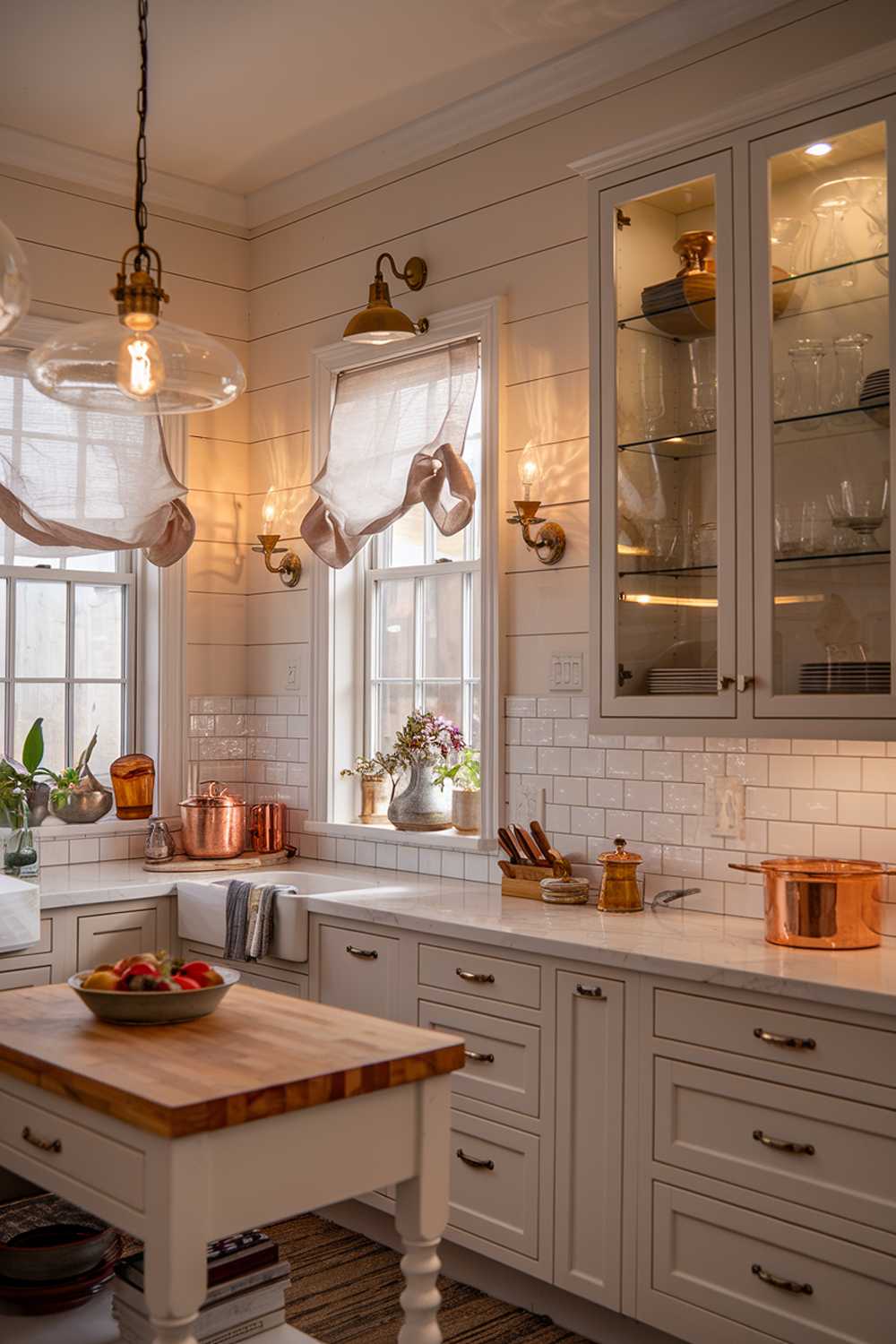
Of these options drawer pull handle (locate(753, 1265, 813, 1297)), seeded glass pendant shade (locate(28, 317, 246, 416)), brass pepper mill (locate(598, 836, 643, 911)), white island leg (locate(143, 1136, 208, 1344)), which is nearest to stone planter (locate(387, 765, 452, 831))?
brass pepper mill (locate(598, 836, 643, 911))

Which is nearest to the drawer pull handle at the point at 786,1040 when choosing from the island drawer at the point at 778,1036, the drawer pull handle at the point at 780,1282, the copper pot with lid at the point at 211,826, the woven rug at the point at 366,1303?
the island drawer at the point at 778,1036

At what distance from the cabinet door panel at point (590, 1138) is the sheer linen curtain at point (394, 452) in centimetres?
176

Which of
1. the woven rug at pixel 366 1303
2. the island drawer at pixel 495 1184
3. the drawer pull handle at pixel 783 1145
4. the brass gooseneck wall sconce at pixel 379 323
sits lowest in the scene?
the woven rug at pixel 366 1303

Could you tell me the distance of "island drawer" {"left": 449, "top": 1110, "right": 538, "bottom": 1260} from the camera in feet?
11.1

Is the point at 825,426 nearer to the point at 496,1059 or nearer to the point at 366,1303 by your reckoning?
the point at 496,1059

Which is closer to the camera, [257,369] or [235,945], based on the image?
[235,945]

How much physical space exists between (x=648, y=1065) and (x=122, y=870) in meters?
2.30

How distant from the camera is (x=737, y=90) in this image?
3715 millimetres

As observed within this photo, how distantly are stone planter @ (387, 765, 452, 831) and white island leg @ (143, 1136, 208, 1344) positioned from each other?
2574mm

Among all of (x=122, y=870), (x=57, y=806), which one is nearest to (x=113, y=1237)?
(x=122, y=870)

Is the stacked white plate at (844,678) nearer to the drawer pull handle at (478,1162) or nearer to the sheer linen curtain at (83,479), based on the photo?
the drawer pull handle at (478,1162)

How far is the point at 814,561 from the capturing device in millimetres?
3176

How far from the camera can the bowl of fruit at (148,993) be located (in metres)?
2.50

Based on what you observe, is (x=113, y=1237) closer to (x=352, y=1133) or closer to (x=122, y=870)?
(x=352, y=1133)
